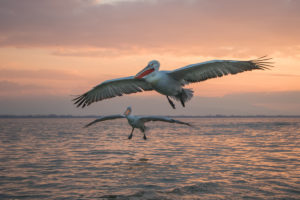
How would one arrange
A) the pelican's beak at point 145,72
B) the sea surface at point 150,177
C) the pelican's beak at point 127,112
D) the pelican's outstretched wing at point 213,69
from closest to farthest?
1. the pelican's beak at point 145,72
2. the pelican's outstretched wing at point 213,69
3. the pelican's beak at point 127,112
4. the sea surface at point 150,177

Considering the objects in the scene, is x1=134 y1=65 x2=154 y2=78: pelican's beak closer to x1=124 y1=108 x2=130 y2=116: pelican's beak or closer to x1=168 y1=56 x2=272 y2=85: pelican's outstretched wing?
x1=168 y1=56 x2=272 y2=85: pelican's outstretched wing

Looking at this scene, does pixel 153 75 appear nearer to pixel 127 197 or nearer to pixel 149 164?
pixel 127 197

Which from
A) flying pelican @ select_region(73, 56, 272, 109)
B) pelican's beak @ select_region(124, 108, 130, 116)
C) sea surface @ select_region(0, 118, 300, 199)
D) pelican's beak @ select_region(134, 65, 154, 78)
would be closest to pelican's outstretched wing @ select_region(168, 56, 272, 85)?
flying pelican @ select_region(73, 56, 272, 109)

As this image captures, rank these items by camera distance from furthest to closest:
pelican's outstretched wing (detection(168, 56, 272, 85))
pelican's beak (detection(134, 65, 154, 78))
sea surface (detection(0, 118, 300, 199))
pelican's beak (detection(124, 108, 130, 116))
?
sea surface (detection(0, 118, 300, 199)), pelican's beak (detection(124, 108, 130, 116)), pelican's outstretched wing (detection(168, 56, 272, 85)), pelican's beak (detection(134, 65, 154, 78))

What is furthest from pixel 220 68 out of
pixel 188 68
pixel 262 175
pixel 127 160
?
pixel 127 160

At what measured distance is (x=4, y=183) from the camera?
13.3 meters

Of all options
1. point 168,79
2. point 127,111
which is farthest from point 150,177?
point 168,79

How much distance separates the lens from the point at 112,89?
25.5 feet

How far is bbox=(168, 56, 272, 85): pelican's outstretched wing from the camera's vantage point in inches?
244

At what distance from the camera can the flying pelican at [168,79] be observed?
4.98 metres

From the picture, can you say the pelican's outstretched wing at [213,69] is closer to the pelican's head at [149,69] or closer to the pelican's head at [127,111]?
the pelican's head at [149,69]

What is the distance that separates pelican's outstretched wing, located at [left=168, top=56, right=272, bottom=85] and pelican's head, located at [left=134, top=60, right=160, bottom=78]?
0.97m

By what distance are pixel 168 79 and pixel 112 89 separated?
8.99 feet

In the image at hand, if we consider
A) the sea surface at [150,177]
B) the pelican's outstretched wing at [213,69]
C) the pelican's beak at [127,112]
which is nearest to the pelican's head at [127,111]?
the pelican's beak at [127,112]
